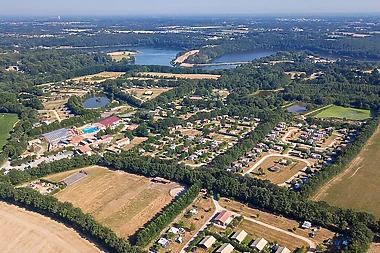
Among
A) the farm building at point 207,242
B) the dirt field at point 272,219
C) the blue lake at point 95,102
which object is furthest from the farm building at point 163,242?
the blue lake at point 95,102

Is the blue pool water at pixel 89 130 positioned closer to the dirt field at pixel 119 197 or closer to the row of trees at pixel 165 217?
the dirt field at pixel 119 197

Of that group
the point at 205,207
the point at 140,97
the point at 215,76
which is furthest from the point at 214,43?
the point at 205,207

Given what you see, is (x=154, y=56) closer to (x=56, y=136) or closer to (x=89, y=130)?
(x=89, y=130)

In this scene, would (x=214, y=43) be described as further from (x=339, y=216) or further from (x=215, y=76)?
(x=339, y=216)

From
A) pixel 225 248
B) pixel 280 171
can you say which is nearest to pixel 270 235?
pixel 225 248

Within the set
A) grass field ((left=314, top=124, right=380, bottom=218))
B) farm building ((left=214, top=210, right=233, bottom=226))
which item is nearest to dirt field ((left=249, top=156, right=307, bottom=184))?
grass field ((left=314, top=124, right=380, bottom=218))

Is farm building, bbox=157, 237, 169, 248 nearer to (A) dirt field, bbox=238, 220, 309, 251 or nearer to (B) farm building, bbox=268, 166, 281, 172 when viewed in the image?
(A) dirt field, bbox=238, 220, 309, 251
